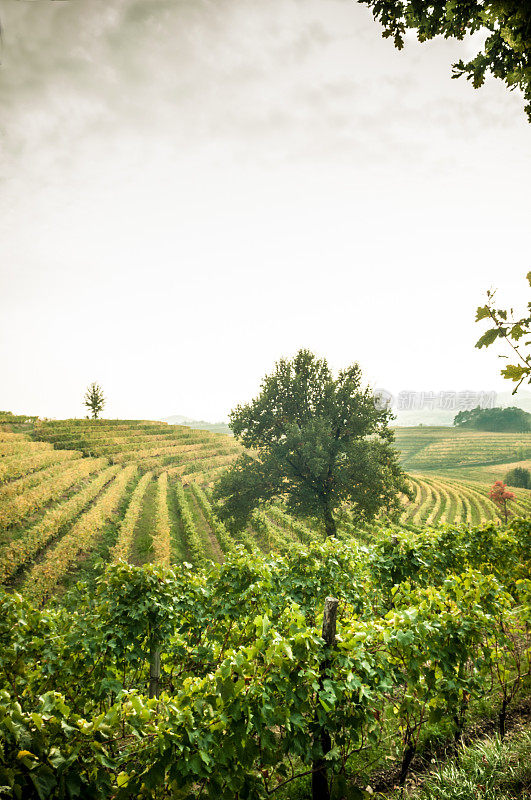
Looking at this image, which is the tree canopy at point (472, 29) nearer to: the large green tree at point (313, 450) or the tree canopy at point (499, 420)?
the large green tree at point (313, 450)

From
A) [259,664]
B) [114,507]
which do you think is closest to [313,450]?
[259,664]

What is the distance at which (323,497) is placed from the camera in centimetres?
2064

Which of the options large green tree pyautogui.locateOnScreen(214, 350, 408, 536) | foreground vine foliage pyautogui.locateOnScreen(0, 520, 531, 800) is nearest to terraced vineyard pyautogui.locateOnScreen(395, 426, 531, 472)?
large green tree pyautogui.locateOnScreen(214, 350, 408, 536)

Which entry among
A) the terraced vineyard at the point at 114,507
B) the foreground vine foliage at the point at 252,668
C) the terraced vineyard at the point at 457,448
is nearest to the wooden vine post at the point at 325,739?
the foreground vine foliage at the point at 252,668

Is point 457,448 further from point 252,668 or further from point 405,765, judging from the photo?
point 252,668

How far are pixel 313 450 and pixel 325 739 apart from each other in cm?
1606

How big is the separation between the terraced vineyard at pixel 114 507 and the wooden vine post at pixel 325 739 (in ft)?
15.3

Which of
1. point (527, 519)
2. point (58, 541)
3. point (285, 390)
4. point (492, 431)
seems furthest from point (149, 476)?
point (492, 431)

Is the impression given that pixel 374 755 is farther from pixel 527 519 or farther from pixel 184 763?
pixel 527 519

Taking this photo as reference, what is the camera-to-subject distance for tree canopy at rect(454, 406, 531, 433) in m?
128

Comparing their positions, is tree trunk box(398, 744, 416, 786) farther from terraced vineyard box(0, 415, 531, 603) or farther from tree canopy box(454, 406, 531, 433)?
tree canopy box(454, 406, 531, 433)

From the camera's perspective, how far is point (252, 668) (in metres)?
3.12

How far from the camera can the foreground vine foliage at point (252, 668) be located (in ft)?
8.34

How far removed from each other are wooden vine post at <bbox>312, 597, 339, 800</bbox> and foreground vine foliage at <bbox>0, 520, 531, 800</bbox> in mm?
81
